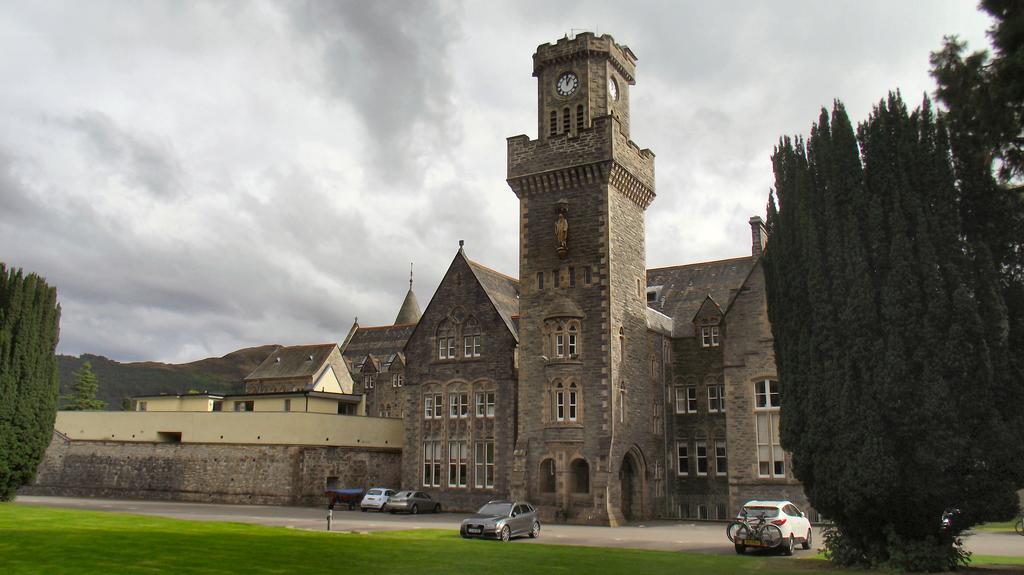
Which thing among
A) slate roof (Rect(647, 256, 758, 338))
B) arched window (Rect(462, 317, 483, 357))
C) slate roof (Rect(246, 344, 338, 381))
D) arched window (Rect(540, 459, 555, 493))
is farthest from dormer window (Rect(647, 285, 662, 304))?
slate roof (Rect(246, 344, 338, 381))

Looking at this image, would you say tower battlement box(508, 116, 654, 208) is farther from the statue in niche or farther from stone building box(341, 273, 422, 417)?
stone building box(341, 273, 422, 417)

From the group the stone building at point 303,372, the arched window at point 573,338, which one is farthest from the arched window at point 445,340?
the stone building at point 303,372

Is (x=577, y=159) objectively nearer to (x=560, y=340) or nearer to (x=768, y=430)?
(x=560, y=340)

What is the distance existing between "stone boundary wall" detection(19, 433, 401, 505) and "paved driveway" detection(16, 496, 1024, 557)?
2.19m

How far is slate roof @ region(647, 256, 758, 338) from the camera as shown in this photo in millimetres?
48000

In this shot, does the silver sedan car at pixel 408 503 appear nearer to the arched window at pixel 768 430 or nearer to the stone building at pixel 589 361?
the stone building at pixel 589 361

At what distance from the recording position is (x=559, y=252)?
4166 cm

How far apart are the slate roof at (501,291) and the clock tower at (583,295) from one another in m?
3.82

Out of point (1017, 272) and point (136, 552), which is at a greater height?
point (1017, 272)

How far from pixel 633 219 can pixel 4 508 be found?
31586mm

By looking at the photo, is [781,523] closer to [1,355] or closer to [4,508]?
[4,508]

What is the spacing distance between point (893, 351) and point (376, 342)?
6335 cm

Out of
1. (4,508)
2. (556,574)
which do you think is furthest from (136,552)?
(4,508)

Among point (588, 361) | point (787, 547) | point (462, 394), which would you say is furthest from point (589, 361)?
point (787, 547)
